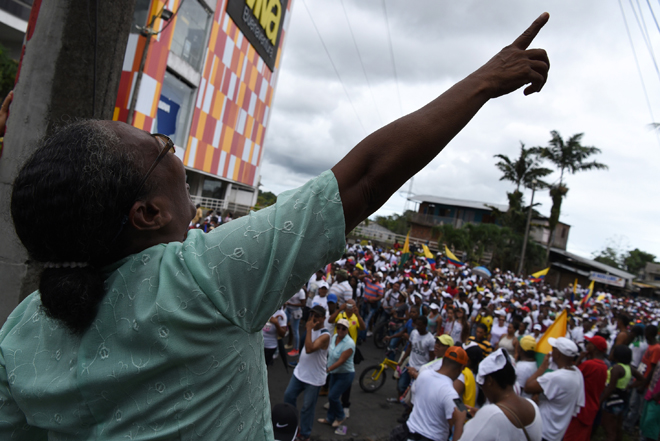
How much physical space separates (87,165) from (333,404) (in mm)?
5600

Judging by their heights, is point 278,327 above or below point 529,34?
below

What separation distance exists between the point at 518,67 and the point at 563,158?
33.6 metres

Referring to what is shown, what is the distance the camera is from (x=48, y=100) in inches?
65.7

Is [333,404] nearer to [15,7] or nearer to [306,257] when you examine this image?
[306,257]

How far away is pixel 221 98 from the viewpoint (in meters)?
21.9

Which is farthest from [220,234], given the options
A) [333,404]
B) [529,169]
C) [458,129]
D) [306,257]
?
[529,169]

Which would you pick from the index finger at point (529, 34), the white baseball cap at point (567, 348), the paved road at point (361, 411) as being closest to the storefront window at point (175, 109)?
the paved road at point (361, 411)

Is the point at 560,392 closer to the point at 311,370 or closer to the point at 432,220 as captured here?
the point at 311,370

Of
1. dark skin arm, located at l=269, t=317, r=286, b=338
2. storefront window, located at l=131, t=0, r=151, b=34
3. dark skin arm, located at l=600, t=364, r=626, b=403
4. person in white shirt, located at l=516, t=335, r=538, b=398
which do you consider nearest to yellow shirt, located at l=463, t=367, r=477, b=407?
person in white shirt, located at l=516, t=335, r=538, b=398

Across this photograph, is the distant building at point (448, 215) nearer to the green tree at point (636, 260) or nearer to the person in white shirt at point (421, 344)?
the person in white shirt at point (421, 344)

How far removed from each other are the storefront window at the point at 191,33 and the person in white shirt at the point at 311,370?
1586 centimetres

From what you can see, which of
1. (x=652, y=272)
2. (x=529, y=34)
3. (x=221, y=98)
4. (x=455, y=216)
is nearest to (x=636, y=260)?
(x=652, y=272)

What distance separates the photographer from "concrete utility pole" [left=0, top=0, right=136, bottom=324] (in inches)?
65.3

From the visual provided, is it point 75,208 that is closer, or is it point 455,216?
point 75,208
